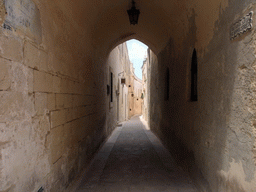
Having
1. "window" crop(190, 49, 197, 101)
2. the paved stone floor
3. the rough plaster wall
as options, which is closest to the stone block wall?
the paved stone floor

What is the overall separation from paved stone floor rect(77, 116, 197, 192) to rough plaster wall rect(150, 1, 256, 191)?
36 centimetres

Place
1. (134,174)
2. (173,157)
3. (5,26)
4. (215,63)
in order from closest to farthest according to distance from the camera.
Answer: (5,26) → (215,63) → (134,174) → (173,157)

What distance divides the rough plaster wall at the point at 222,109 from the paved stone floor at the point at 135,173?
0.36 meters

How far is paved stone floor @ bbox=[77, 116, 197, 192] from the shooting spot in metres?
3.23

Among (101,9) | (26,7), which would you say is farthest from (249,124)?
(101,9)

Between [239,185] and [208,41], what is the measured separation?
187 centimetres

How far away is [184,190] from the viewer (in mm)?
3107

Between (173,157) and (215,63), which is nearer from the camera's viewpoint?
(215,63)

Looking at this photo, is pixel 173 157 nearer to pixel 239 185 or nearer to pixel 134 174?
pixel 134 174

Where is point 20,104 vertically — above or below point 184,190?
above

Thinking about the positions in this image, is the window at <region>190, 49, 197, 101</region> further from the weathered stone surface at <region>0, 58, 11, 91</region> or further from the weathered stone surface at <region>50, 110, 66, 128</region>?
the weathered stone surface at <region>0, 58, 11, 91</region>

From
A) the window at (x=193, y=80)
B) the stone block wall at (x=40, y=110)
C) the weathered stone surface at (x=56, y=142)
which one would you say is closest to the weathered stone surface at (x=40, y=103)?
the stone block wall at (x=40, y=110)

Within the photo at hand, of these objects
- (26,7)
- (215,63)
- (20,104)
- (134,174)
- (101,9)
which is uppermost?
(101,9)

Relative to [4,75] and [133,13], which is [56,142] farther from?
[133,13]
